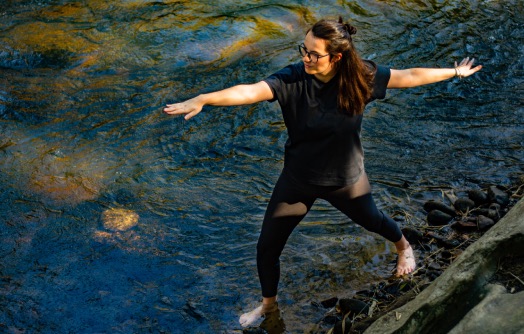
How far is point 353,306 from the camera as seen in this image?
17.0 ft

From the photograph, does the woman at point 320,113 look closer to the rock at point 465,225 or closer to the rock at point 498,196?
the rock at point 465,225

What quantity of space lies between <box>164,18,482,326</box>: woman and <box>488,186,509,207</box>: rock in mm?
2050

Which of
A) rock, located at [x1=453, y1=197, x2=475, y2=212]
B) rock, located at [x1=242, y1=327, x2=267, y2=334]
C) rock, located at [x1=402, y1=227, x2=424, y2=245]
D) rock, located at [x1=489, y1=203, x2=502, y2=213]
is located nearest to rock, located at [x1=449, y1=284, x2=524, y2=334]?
rock, located at [x1=242, y1=327, x2=267, y2=334]

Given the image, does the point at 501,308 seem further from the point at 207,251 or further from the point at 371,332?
the point at 207,251

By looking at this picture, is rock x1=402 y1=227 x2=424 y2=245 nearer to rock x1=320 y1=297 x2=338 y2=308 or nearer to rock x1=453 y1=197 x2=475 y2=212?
rock x1=453 y1=197 x2=475 y2=212

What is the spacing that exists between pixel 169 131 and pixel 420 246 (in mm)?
3536

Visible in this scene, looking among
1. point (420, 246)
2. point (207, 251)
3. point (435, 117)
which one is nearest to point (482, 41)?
point (435, 117)

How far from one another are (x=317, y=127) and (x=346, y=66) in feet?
1.36

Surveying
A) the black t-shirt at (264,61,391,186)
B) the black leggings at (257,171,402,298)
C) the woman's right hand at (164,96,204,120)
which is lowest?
the black leggings at (257,171,402,298)

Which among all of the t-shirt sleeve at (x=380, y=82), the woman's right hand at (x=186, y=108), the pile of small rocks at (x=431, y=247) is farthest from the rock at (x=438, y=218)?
the woman's right hand at (x=186, y=108)

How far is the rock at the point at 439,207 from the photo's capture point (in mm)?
6420

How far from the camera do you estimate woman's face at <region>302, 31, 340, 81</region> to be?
4051mm

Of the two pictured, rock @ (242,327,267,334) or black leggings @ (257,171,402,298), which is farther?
rock @ (242,327,267,334)

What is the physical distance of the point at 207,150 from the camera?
7.83 m
